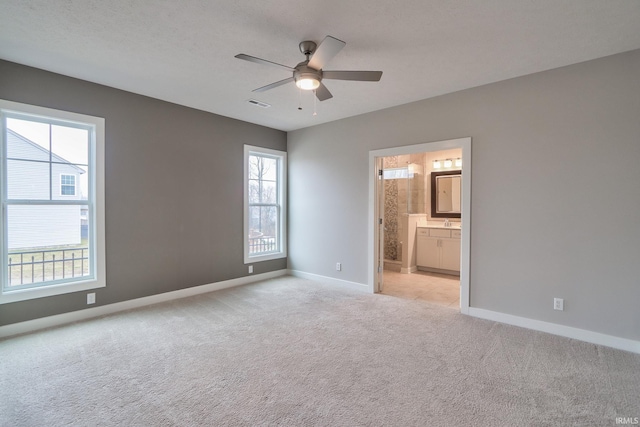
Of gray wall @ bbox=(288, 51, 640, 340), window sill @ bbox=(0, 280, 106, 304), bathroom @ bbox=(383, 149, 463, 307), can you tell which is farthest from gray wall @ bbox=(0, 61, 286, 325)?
bathroom @ bbox=(383, 149, 463, 307)

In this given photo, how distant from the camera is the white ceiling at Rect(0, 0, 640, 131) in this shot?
2219 mm

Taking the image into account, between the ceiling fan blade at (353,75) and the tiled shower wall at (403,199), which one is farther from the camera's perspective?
the tiled shower wall at (403,199)

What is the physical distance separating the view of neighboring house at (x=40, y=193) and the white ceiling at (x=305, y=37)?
3.06ft

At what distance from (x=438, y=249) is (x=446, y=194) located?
45.8 inches

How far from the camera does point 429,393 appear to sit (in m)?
2.17

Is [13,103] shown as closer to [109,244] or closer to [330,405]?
[109,244]

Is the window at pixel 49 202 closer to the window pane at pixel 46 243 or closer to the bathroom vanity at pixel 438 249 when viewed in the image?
the window pane at pixel 46 243

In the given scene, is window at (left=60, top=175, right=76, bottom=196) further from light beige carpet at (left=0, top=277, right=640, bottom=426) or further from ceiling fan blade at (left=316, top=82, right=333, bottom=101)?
ceiling fan blade at (left=316, top=82, right=333, bottom=101)

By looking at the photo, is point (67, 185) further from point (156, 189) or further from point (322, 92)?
point (322, 92)

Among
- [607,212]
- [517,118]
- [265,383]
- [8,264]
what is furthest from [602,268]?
[8,264]

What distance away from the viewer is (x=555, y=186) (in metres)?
3.15

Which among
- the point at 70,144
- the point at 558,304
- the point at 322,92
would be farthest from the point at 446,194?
the point at 70,144

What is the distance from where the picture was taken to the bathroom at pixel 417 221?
586 cm

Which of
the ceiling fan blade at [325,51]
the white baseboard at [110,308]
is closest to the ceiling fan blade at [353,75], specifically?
the ceiling fan blade at [325,51]
